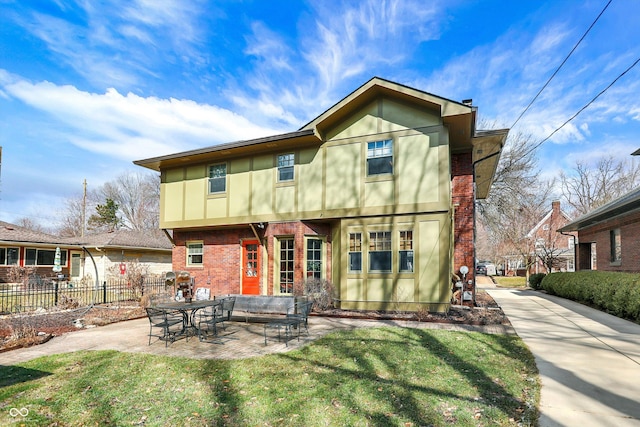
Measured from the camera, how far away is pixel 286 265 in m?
13.0

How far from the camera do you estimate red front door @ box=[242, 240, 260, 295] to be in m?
14.2

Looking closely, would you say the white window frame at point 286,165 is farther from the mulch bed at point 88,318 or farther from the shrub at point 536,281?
the shrub at point 536,281

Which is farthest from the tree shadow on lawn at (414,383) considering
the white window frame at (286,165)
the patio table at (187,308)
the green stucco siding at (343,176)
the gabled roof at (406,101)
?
the white window frame at (286,165)

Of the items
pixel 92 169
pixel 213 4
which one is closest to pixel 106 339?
pixel 213 4

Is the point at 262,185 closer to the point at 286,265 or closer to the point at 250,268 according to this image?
the point at 286,265

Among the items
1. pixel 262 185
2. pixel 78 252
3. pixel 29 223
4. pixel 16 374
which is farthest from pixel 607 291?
pixel 29 223

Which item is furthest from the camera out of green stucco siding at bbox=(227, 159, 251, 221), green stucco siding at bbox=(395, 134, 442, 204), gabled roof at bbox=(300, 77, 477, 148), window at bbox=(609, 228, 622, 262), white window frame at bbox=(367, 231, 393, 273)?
window at bbox=(609, 228, 622, 262)

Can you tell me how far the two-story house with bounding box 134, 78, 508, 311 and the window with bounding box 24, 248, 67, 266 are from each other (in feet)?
51.5

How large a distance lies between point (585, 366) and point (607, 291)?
7.51 m

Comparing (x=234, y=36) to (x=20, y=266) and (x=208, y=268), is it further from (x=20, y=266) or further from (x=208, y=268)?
(x=20, y=266)

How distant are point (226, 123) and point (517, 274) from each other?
34570 millimetres

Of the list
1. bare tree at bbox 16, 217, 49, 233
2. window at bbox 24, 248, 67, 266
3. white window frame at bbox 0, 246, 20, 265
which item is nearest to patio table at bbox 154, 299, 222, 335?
white window frame at bbox 0, 246, 20, 265

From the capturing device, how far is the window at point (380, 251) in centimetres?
1133

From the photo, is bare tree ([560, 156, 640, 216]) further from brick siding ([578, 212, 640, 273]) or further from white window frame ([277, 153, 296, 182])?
white window frame ([277, 153, 296, 182])
